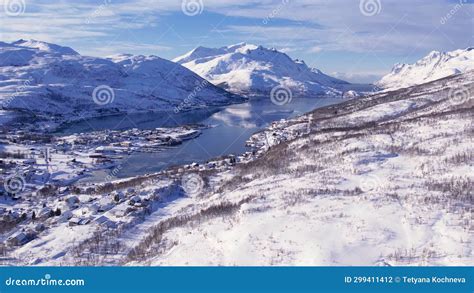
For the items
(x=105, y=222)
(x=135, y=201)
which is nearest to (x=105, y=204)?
(x=135, y=201)

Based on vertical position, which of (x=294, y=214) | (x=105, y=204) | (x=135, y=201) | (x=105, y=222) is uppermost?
(x=105, y=204)

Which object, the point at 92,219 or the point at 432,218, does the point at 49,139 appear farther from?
the point at 432,218

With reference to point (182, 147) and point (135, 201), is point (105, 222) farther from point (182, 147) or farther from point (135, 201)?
point (182, 147)

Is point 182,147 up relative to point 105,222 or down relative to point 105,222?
up

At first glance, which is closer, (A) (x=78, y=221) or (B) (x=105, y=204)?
(A) (x=78, y=221)

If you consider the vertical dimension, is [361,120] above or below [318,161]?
above

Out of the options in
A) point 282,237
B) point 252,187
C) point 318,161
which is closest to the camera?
point 282,237

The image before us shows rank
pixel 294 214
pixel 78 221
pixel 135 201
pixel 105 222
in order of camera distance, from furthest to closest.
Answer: pixel 135 201 < pixel 78 221 < pixel 105 222 < pixel 294 214

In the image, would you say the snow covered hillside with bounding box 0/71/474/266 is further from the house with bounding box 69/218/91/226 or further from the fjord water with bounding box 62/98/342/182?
the fjord water with bounding box 62/98/342/182

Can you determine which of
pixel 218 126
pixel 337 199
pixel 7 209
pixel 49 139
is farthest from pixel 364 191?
pixel 218 126
